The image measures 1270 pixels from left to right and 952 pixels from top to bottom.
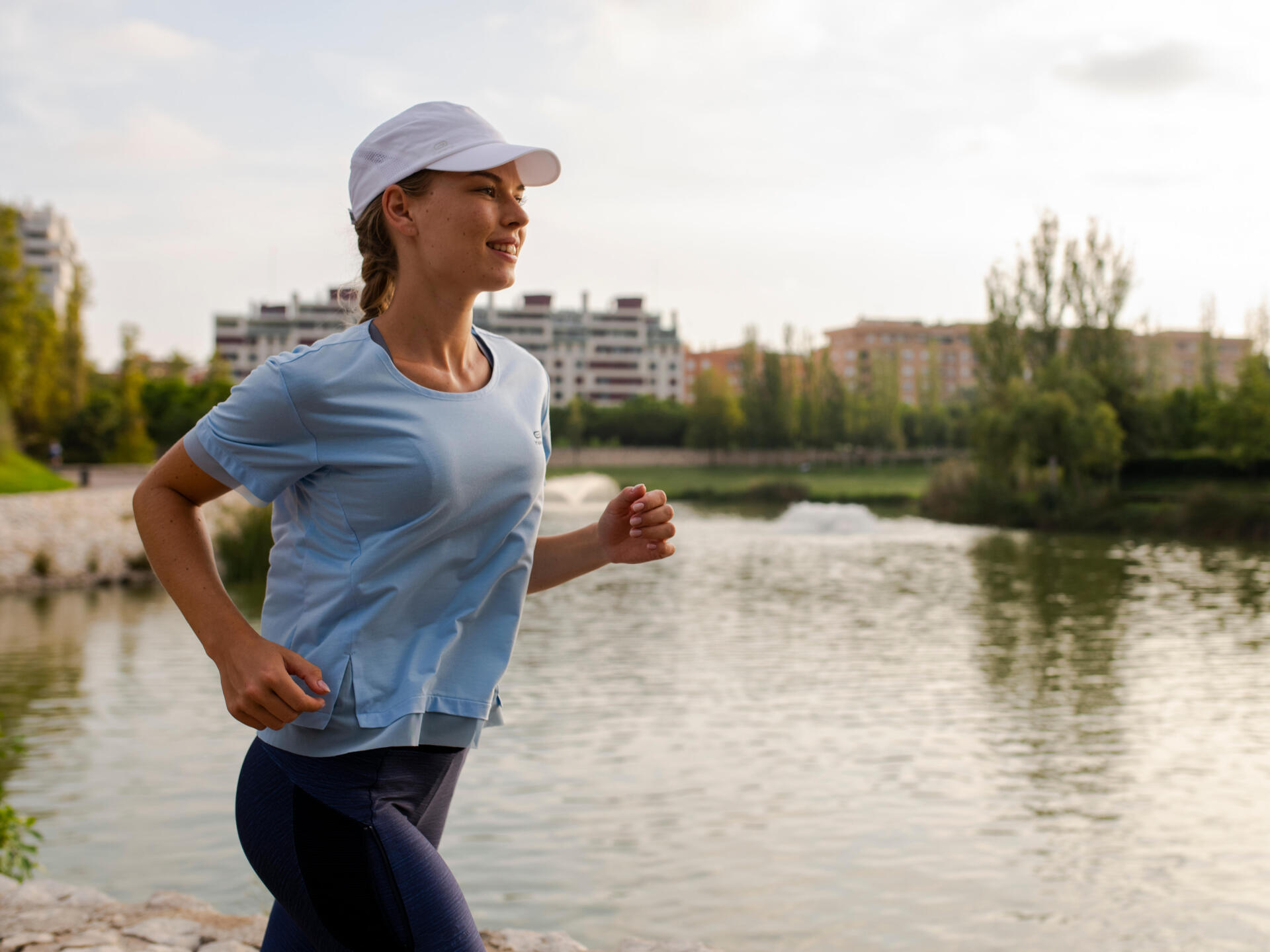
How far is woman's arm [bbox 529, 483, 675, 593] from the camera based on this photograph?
6.06 ft

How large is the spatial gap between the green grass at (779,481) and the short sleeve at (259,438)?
3701 cm

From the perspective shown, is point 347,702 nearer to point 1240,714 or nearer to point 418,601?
point 418,601

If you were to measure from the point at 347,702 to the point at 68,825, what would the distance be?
635cm

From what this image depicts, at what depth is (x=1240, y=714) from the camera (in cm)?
1017

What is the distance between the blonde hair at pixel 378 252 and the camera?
1.66 metres

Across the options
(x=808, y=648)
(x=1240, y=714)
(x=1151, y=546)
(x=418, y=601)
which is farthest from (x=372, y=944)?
(x=1151, y=546)

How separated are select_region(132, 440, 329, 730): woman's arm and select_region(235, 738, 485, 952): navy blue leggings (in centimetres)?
11

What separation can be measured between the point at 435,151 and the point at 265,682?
72 centimetres

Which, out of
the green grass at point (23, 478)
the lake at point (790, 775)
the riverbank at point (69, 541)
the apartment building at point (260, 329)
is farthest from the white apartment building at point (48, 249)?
the lake at point (790, 775)

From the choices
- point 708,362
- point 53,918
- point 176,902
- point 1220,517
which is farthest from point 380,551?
point 708,362

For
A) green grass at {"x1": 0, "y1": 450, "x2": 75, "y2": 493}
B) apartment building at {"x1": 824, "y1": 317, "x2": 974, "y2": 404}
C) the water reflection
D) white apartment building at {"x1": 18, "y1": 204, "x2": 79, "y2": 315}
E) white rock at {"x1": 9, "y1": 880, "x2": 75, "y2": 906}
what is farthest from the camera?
apartment building at {"x1": 824, "y1": 317, "x2": 974, "y2": 404}

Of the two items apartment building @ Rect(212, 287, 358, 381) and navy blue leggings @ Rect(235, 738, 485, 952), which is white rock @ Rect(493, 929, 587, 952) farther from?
apartment building @ Rect(212, 287, 358, 381)

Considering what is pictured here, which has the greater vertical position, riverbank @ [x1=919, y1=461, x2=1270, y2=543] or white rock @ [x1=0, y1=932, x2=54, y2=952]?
white rock @ [x1=0, y1=932, x2=54, y2=952]

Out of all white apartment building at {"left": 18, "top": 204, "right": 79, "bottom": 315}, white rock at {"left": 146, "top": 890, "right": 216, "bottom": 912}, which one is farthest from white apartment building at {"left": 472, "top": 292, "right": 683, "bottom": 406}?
white rock at {"left": 146, "top": 890, "right": 216, "bottom": 912}
